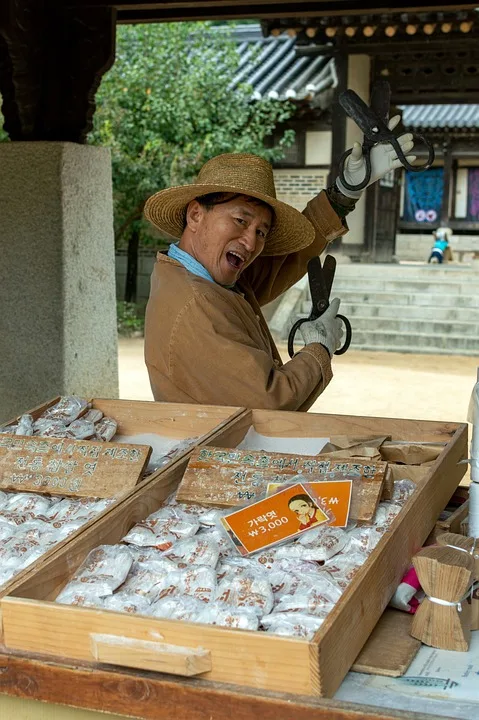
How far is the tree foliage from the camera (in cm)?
1278

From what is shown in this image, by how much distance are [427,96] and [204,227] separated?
42.0ft

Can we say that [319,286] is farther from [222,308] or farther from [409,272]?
[409,272]

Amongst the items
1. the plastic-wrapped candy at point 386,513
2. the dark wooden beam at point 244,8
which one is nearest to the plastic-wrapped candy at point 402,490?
the plastic-wrapped candy at point 386,513

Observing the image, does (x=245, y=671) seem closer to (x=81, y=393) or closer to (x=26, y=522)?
(x=26, y=522)

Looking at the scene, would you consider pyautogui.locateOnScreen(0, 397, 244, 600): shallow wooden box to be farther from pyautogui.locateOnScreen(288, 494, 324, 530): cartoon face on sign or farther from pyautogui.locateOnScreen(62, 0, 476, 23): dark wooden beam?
pyautogui.locateOnScreen(62, 0, 476, 23): dark wooden beam

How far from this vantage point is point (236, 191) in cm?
261

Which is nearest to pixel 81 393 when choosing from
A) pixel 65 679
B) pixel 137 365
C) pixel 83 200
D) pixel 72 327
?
pixel 72 327

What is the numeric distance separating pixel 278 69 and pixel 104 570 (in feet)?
48.2

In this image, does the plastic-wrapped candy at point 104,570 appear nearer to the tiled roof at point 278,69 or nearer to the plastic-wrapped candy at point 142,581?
the plastic-wrapped candy at point 142,581

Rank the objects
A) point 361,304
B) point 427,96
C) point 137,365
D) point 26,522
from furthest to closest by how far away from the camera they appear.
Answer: point 427,96 → point 361,304 → point 137,365 → point 26,522

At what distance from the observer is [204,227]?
2.71 m

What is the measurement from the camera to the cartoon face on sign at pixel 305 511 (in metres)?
1.70

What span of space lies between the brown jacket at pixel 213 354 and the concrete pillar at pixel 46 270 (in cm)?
174

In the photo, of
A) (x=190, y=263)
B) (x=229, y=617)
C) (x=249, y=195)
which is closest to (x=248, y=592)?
(x=229, y=617)
